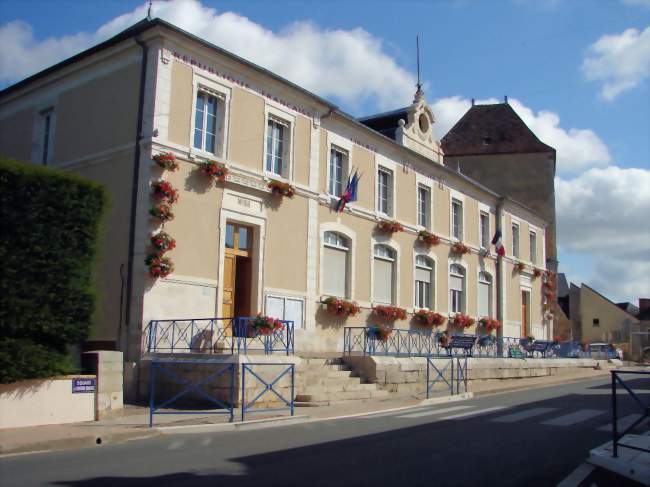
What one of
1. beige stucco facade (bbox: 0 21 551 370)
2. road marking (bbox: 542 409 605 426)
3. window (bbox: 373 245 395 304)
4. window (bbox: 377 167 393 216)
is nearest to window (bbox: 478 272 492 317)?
beige stucco facade (bbox: 0 21 551 370)

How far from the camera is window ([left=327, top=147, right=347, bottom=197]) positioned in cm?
1905

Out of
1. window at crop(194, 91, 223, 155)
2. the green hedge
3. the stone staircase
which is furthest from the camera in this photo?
window at crop(194, 91, 223, 155)

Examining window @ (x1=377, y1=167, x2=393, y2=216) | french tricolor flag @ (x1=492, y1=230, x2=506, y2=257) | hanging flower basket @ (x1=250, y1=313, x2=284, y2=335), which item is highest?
window @ (x1=377, y1=167, x2=393, y2=216)

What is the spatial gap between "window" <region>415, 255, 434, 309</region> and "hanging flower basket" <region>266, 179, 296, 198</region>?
6923 millimetres

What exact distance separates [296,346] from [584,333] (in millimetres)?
41555

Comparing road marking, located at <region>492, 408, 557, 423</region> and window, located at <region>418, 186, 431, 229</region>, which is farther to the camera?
window, located at <region>418, 186, 431, 229</region>

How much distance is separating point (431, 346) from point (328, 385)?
26.9ft

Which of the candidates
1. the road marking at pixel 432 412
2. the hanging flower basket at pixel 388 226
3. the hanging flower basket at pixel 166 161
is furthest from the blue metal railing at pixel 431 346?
the hanging flower basket at pixel 166 161

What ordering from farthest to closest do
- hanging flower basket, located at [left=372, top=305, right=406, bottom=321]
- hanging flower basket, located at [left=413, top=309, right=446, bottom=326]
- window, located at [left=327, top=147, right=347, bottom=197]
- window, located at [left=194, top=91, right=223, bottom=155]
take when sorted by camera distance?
1. hanging flower basket, located at [left=413, top=309, right=446, bottom=326]
2. hanging flower basket, located at [left=372, top=305, right=406, bottom=321]
3. window, located at [left=327, top=147, right=347, bottom=197]
4. window, located at [left=194, top=91, right=223, bottom=155]

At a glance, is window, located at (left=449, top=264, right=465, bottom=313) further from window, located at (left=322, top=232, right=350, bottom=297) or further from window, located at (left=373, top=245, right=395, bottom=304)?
window, located at (left=322, top=232, right=350, bottom=297)

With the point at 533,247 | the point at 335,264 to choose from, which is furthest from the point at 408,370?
the point at 533,247

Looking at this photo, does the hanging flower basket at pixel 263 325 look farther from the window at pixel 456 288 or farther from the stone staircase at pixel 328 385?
the window at pixel 456 288

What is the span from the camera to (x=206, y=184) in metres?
15.0

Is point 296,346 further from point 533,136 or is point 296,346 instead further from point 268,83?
point 533,136
